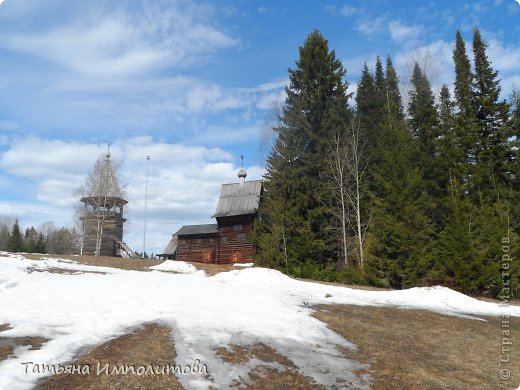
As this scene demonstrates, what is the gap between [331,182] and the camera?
96.6 ft

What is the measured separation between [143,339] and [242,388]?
275 centimetres

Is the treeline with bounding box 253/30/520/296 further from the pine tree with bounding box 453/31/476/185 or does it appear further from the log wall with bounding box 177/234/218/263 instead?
the log wall with bounding box 177/234/218/263

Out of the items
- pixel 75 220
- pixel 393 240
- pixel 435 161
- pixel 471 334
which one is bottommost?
pixel 471 334

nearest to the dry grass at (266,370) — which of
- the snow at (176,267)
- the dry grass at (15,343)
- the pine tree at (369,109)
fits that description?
the dry grass at (15,343)

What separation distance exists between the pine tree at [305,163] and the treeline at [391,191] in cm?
8

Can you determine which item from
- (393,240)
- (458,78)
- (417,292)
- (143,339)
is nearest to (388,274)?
(393,240)

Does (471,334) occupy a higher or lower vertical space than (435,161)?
lower

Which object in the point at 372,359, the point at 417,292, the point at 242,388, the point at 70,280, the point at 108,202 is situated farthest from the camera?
the point at 108,202

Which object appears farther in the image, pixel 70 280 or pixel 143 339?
pixel 70 280

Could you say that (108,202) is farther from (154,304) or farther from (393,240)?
(154,304)

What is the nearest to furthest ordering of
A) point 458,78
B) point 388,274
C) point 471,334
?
point 471,334 → point 388,274 → point 458,78

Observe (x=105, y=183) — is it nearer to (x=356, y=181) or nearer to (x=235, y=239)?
(x=235, y=239)

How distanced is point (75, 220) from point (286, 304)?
119 feet

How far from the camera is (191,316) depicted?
375 inches
